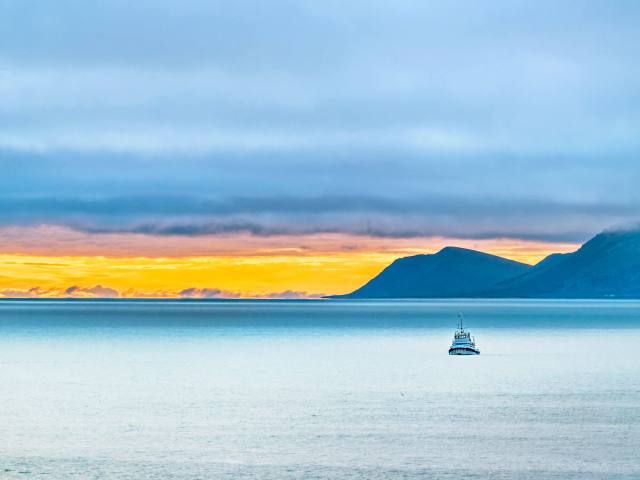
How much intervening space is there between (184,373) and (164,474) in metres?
61.8

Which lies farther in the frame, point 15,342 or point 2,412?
point 15,342

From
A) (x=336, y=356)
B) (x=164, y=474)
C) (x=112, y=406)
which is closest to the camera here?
(x=164, y=474)

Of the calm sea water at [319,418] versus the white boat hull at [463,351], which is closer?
the calm sea water at [319,418]

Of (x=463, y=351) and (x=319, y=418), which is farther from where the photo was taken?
(x=463, y=351)

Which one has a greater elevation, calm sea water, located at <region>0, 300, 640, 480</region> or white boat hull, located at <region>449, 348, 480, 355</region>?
white boat hull, located at <region>449, 348, 480, 355</region>

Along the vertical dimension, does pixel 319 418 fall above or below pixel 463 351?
below

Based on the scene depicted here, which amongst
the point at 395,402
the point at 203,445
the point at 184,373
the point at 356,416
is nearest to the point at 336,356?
the point at 184,373

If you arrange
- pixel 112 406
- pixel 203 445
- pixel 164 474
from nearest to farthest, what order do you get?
pixel 164 474
pixel 203 445
pixel 112 406

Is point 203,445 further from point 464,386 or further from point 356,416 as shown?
point 464,386

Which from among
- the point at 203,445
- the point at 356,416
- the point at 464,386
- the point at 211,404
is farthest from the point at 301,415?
the point at 464,386

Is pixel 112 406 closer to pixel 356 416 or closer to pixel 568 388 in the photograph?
pixel 356 416

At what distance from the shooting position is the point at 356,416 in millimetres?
78625

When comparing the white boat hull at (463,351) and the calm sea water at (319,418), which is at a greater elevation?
the white boat hull at (463,351)

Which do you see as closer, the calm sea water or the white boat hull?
the calm sea water
